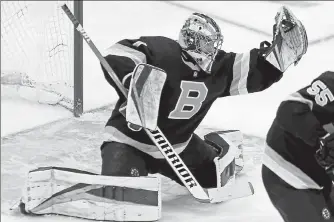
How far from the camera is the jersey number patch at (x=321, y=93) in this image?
90.9 inches

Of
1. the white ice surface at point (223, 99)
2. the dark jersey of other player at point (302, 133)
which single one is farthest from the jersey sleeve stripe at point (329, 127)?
the white ice surface at point (223, 99)

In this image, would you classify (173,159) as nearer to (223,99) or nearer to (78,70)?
(78,70)

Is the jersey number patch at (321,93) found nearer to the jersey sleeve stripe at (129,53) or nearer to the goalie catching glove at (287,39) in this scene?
the goalie catching glove at (287,39)

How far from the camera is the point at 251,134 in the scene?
12.1ft

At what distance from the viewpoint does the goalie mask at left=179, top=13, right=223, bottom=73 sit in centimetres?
291

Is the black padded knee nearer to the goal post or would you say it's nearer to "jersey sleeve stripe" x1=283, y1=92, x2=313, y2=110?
"jersey sleeve stripe" x1=283, y1=92, x2=313, y2=110

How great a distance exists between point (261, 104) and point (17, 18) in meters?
1.02

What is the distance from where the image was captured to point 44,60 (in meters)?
3.86

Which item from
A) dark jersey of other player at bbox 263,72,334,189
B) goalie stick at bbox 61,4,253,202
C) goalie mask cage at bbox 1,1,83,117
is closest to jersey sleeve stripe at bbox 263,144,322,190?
dark jersey of other player at bbox 263,72,334,189

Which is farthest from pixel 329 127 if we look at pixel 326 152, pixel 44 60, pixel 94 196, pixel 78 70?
pixel 44 60

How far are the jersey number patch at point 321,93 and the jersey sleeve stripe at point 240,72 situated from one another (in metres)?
0.69

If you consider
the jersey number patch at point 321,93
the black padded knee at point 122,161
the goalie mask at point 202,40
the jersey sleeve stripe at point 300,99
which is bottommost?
the black padded knee at point 122,161

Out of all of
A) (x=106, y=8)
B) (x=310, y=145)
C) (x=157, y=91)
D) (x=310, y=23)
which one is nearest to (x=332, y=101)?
(x=310, y=145)

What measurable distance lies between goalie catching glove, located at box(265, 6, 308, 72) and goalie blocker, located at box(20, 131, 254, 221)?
52cm
